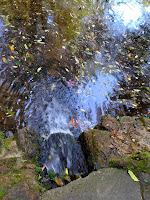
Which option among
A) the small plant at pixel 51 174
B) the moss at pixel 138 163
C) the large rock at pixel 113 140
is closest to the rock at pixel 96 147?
the large rock at pixel 113 140

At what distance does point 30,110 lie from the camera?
3.79m

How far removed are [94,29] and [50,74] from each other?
11.9 feet

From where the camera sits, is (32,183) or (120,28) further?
(120,28)

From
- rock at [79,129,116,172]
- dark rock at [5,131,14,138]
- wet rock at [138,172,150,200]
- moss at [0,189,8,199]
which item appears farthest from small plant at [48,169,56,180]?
wet rock at [138,172,150,200]

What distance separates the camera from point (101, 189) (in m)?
2.04

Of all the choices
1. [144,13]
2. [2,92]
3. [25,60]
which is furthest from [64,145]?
[144,13]

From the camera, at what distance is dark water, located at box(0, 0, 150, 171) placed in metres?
3.83

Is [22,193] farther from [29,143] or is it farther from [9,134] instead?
[9,134]

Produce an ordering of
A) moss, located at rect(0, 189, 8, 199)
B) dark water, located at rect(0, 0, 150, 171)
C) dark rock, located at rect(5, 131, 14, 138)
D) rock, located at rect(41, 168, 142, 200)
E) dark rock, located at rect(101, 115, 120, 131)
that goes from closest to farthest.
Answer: moss, located at rect(0, 189, 8, 199)
rock, located at rect(41, 168, 142, 200)
dark rock, located at rect(5, 131, 14, 138)
dark rock, located at rect(101, 115, 120, 131)
dark water, located at rect(0, 0, 150, 171)

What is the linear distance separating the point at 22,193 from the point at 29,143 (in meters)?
1.19

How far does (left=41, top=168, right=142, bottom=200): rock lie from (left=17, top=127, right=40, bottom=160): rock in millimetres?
1029

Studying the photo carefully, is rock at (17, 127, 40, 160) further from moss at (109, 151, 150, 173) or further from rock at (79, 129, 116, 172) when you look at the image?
moss at (109, 151, 150, 173)

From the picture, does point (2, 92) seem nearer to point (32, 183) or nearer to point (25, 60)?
point (25, 60)

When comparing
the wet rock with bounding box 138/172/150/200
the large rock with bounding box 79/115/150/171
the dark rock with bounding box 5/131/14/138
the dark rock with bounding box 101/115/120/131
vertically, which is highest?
the dark rock with bounding box 5/131/14/138
